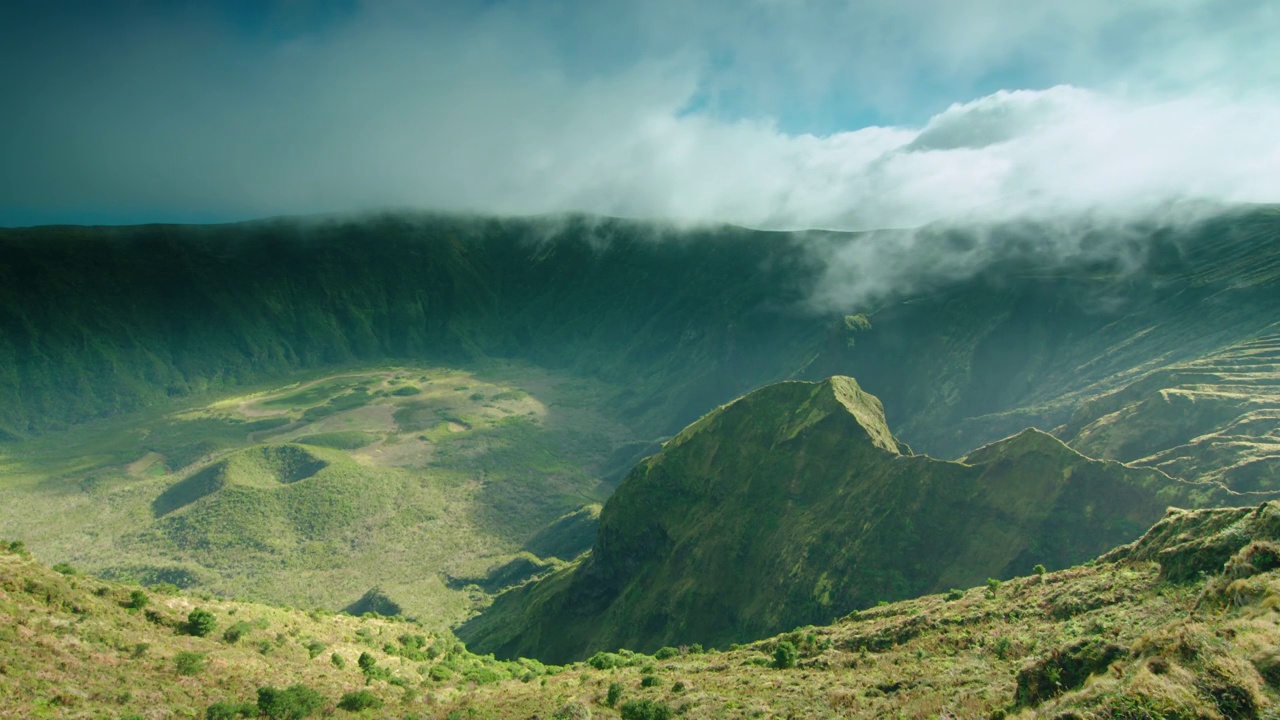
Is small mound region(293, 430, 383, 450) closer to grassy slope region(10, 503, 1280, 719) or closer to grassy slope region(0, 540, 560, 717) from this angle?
grassy slope region(0, 540, 560, 717)

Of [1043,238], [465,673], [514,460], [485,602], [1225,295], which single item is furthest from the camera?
[1043,238]

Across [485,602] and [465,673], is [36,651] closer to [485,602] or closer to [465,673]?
[465,673]

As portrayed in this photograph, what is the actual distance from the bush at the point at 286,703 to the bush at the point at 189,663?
109 inches

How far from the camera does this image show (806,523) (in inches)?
2667

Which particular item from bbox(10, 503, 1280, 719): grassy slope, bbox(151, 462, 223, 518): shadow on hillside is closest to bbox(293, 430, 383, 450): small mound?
bbox(151, 462, 223, 518): shadow on hillside

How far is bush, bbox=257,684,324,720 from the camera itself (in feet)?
84.7

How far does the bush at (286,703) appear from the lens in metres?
25.8

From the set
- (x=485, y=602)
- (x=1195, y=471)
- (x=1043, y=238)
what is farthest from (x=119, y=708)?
(x=1043, y=238)

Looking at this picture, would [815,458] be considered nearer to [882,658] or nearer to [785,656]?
[785,656]

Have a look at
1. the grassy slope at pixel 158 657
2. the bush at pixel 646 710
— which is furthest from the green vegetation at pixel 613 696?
the grassy slope at pixel 158 657

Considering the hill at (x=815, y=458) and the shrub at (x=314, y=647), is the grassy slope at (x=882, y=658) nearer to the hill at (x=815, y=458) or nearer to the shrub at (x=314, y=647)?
the shrub at (x=314, y=647)

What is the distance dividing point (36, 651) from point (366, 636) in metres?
17.7

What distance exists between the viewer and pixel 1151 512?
5994 centimetres

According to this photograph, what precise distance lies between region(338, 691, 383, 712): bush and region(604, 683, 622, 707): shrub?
33.8 ft
